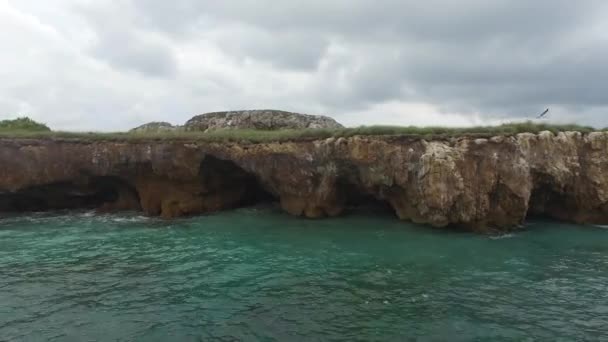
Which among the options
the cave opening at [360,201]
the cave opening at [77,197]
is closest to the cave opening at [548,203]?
the cave opening at [360,201]

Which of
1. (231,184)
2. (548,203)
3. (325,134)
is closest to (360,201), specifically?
(325,134)

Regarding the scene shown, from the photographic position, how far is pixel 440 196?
60.5ft

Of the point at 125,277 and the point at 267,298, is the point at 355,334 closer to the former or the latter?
the point at 267,298

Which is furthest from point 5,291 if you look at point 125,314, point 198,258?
point 198,258

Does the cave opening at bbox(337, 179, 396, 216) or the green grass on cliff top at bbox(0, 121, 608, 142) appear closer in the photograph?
the green grass on cliff top at bbox(0, 121, 608, 142)

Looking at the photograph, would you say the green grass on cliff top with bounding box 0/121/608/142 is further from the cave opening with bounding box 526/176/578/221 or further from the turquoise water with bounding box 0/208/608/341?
the turquoise water with bounding box 0/208/608/341

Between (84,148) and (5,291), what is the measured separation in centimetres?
1323

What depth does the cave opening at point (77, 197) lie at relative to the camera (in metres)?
24.8

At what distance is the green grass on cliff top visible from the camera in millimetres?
19891

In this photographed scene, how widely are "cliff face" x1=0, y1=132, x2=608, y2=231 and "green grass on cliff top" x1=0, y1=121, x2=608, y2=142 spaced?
417 mm

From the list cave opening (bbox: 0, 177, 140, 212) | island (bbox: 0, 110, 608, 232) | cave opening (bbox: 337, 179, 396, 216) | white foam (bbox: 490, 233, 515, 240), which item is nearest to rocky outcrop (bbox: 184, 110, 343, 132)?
island (bbox: 0, 110, 608, 232)

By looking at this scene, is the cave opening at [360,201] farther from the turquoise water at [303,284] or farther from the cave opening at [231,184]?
the cave opening at [231,184]

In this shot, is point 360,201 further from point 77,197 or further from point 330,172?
point 77,197

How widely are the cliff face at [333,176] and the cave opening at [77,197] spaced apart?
61 millimetres
